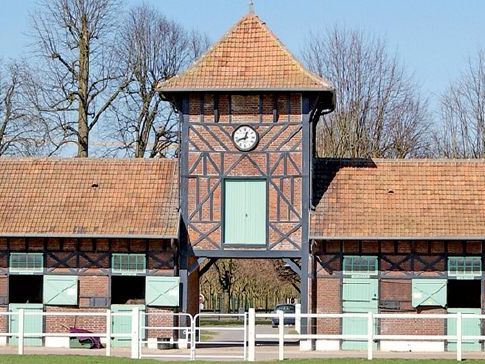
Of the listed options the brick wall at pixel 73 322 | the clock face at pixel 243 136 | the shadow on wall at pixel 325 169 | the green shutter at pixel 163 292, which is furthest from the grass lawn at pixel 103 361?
the shadow on wall at pixel 325 169

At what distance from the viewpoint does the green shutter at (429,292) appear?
31.6m

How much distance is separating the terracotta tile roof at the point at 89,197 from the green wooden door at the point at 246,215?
1.39 metres


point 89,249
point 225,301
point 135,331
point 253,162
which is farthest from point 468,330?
point 225,301

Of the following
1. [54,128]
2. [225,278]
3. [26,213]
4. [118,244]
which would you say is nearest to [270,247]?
[118,244]

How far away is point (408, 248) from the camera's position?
31.8 meters

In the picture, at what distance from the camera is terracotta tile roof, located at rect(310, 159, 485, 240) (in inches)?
1243

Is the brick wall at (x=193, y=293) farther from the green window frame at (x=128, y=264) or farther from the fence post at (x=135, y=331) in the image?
the fence post at (x=135, y=331)

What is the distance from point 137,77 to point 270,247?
2001cm

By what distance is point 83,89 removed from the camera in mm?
48562

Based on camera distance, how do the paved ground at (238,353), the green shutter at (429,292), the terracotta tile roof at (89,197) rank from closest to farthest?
the paved ground at (238,353), the green shutter at (429,292), the terracotta tile roof at (89,197)

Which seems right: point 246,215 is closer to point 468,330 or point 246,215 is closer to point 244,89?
point 244,89

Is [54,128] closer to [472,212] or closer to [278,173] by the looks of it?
[278,173]

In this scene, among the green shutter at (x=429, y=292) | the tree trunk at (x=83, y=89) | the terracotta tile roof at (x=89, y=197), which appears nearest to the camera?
the green shutter at (x=429, y=292)

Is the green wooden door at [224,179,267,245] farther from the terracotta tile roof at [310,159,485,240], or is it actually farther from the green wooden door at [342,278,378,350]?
the green wooden door at [342,278,378,350]
